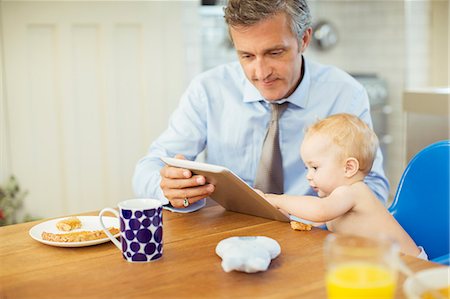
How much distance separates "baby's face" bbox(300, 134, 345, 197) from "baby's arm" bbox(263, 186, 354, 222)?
0.07 meters

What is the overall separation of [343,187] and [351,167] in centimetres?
8

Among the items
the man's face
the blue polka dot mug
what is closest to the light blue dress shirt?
the man's face

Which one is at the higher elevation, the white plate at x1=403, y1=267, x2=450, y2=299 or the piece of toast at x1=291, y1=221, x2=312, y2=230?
the white plate at x1=403, y1=267, x2=450, y2=299

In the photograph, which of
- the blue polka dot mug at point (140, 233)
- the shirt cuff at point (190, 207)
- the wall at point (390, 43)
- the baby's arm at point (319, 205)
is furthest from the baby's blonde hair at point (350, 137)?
the wall at point (390, 43)

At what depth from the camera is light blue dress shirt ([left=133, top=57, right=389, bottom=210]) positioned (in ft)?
7.21

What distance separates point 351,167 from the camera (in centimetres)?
179

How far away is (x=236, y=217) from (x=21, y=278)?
63 cm

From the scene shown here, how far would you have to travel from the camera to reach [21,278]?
127cm

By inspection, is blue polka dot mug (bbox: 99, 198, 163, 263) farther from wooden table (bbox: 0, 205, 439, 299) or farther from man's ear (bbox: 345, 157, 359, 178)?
man's ear (bbox: 345, 157, 359, 178)

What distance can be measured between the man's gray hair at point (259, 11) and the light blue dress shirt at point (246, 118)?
261 millimetres

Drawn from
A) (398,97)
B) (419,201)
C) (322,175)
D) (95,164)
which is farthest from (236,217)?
(398,97)

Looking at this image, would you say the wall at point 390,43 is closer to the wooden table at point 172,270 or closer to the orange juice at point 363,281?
the wooden table at point 172,270

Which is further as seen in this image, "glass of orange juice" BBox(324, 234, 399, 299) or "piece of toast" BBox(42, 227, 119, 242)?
"piece of toast" BBox(42, 227, 119, 242)

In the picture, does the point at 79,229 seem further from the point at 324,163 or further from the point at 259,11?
the point at 259,11
